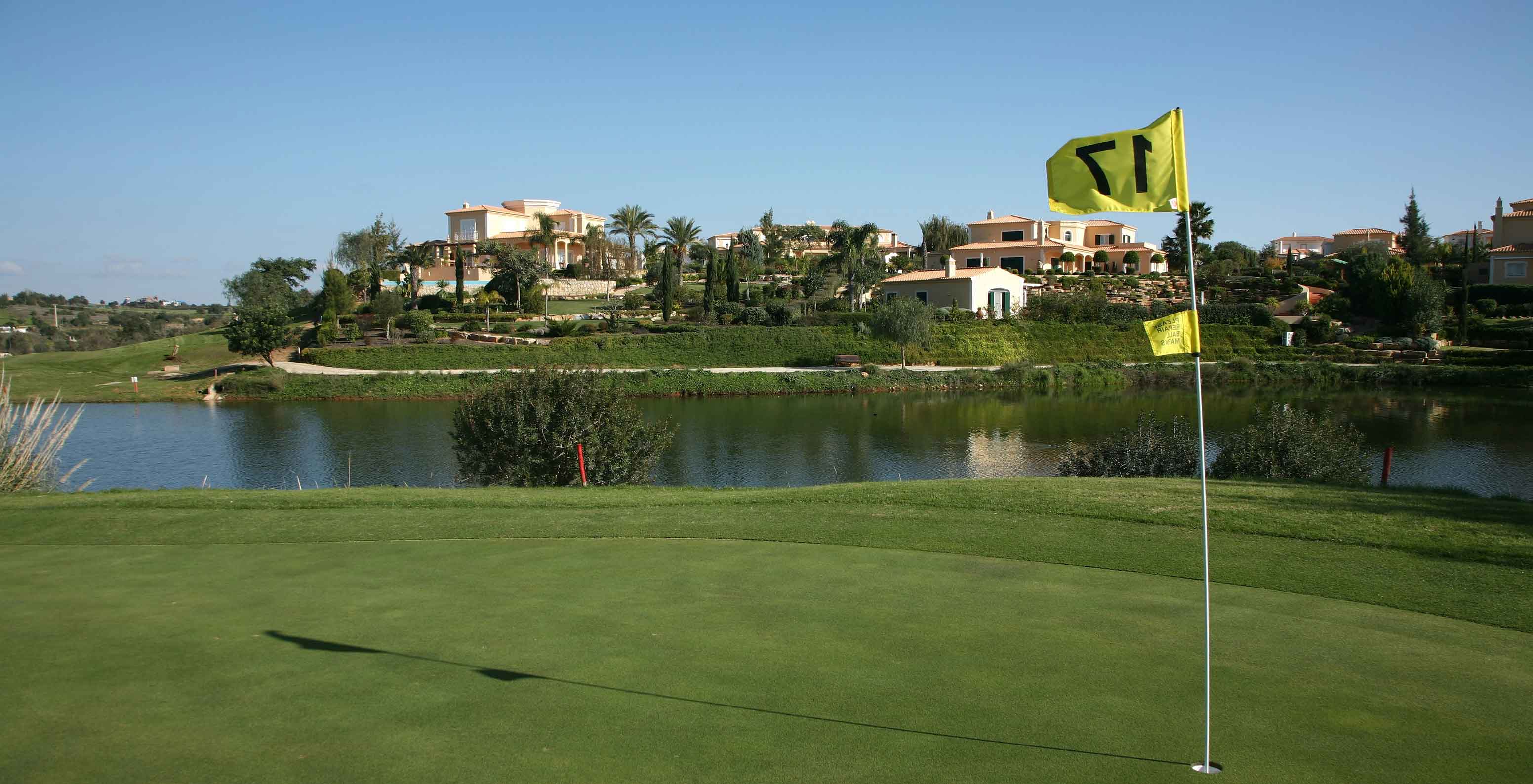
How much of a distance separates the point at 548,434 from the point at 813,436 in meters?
17.6

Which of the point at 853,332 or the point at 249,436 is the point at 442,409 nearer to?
the point at 249,436

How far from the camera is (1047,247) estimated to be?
282 feet

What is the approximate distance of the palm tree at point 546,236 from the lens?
9144 cm

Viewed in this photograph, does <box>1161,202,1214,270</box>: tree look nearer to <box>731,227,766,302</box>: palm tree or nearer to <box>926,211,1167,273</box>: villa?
<box>926,211,1167,273</box>: villa

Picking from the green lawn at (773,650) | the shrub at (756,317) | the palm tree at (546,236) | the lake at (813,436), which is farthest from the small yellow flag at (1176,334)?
the palm tree at (546,236)

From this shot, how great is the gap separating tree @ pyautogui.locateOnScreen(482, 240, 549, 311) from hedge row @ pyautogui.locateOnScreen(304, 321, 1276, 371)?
42.9 ft

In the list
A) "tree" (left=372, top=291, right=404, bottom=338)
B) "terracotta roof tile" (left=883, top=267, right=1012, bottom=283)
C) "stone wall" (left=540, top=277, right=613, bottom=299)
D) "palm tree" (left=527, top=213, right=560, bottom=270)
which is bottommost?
"tree" (left=372, top=291, right=404, bottom=338)

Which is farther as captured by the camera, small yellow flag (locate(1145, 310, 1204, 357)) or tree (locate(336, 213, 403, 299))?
tree (locate(336, 213, 403, 299))

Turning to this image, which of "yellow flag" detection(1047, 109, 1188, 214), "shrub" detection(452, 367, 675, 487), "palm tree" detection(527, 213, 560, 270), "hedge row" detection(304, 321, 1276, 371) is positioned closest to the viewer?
"yellow flag" detection(1047, 109, 1188, 214)

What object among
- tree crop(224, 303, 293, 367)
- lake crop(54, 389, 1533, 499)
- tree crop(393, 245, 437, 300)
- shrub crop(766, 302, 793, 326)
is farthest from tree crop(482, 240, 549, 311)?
lake crop(54, 389, 1533, 499)

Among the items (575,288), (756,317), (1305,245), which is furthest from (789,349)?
(1305,245)

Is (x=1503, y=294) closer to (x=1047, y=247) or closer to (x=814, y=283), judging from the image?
(x=1047, y=247)

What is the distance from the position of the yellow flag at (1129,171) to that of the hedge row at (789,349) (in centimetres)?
5313

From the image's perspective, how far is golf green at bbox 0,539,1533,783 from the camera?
5.17 metres
